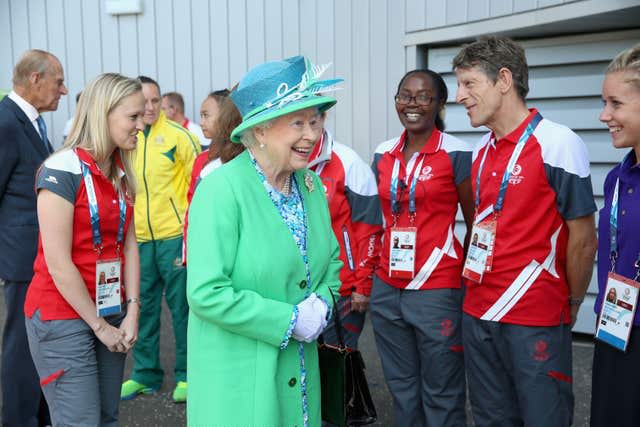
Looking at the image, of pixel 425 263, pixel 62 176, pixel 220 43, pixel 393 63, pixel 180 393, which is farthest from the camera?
pixel 220 43

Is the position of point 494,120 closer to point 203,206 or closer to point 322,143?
point 322,143

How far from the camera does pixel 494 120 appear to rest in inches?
120

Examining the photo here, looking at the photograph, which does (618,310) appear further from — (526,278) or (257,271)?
(257,271)

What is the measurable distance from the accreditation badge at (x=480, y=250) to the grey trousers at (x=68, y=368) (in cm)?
167

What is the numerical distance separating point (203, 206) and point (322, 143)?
1.57 metres

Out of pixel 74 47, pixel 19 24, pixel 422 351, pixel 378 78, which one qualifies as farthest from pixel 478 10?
pixel 19 24

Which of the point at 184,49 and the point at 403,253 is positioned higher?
the point at 184,49

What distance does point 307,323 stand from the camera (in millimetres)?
2219

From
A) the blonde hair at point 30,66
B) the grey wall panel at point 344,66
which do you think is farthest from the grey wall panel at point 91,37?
the blonde hair at point 30,66

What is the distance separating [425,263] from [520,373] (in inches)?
28.9

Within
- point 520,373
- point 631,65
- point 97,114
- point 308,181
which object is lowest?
Answer: point 520,373

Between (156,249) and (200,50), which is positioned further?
(200,50)

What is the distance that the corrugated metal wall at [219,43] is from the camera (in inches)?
243

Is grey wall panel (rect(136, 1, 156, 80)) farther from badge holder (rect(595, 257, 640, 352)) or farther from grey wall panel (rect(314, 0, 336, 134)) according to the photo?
badge holder (rect(595, 257, 640, 352))
